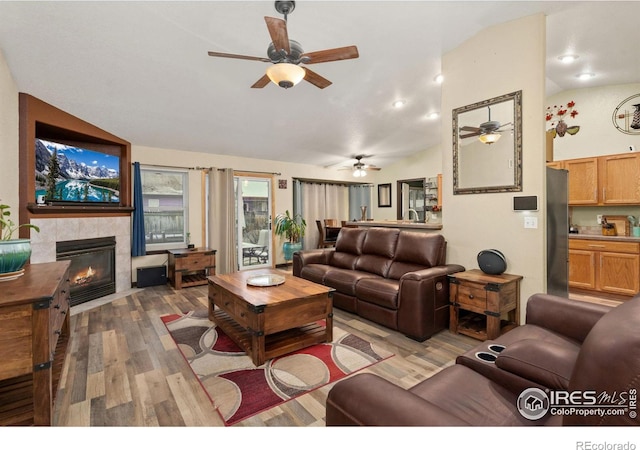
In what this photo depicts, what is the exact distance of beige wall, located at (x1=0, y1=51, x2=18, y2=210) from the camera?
2.61 metres

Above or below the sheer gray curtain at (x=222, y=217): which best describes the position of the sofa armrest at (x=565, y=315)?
below

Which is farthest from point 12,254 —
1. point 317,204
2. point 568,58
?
point 317,204

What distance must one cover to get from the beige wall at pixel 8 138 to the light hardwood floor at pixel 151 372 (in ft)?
4.84

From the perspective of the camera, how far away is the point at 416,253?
132 inches

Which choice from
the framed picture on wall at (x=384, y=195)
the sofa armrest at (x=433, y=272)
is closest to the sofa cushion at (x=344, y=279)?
the sofa armrest at (x=433, y=272)

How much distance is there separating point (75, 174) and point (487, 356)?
504 cm

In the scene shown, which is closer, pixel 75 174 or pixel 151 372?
pixel 151 372

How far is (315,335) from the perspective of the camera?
280 cm

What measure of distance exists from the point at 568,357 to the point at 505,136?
227 cm

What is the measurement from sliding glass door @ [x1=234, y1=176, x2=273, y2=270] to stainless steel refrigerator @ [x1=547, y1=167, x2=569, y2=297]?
491 centimetres

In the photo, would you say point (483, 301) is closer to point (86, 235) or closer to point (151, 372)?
point (151, 372)

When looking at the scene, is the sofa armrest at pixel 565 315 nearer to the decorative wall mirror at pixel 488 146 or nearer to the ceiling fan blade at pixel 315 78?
the decorative wall mirror at pixel 488 146

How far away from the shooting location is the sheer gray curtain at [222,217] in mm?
5523
